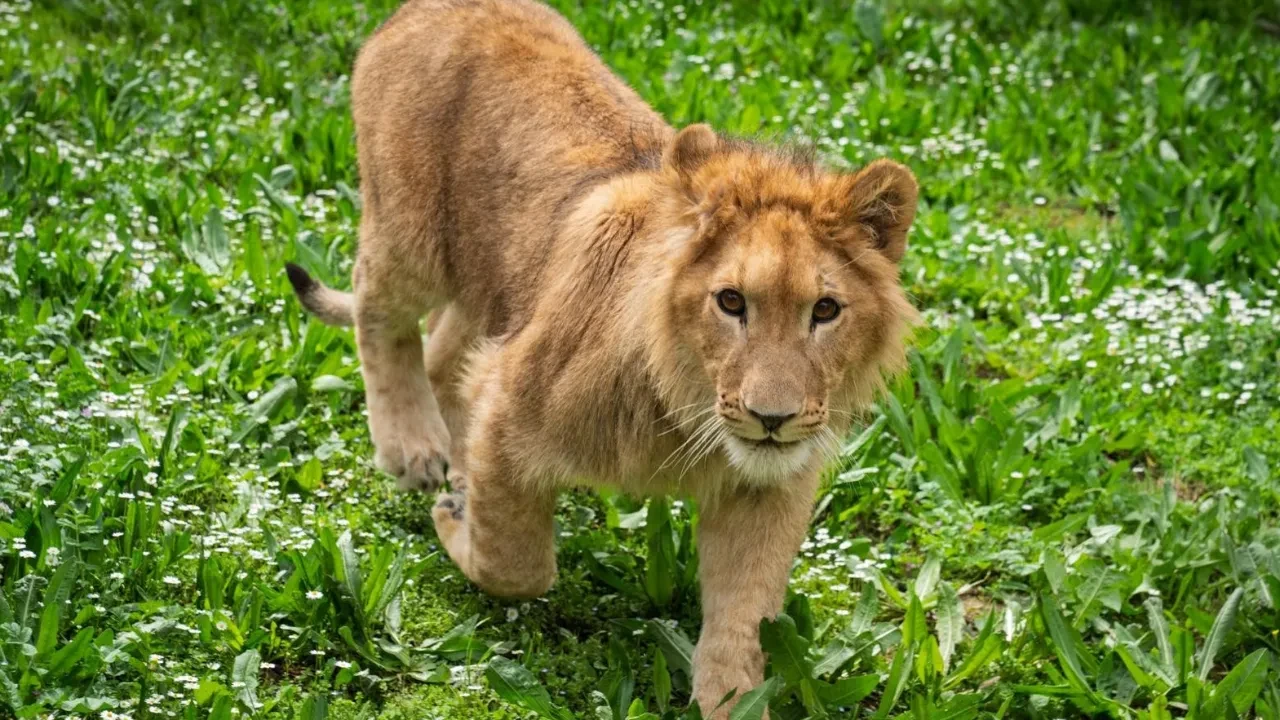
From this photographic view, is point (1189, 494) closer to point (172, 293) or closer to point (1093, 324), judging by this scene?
point (1093, 324)

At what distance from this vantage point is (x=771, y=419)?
414cm

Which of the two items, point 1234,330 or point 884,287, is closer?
point 884,287

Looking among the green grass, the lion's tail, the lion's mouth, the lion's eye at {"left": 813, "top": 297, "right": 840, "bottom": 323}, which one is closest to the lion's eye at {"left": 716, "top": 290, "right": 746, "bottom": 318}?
the lion's eye at {"left": 813, "top": 297, "right": 840, "bottom": 323}

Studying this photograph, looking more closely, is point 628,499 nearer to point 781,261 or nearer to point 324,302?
point 324,302

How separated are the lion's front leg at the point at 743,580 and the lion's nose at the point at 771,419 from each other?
650mm

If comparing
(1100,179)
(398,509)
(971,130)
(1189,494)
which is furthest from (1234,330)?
(398,509)

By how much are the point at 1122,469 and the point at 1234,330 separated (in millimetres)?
1316

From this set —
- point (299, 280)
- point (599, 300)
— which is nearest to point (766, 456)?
point (599, 300)

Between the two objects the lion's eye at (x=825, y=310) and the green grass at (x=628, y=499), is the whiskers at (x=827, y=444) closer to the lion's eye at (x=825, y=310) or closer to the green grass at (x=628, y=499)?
the lion's eye at (x=825, y=310)

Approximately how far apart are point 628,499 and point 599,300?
1.45 metres

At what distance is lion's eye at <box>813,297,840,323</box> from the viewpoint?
169 inches

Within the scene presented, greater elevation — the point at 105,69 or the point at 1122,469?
the point at 105,69

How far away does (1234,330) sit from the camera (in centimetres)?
730

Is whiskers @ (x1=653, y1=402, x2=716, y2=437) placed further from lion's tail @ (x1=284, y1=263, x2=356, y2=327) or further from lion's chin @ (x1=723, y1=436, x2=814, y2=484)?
lion's tail @ (x1=284, y1=263, x2=356, y2=327)
